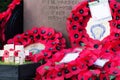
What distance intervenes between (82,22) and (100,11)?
23 cm

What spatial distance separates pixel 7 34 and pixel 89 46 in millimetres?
1073

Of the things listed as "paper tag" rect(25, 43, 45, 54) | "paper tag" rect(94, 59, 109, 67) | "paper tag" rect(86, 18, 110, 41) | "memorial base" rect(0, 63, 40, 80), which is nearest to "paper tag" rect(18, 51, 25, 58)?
"memorial base" rect(0, 63, 40, 80)

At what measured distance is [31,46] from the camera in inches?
173

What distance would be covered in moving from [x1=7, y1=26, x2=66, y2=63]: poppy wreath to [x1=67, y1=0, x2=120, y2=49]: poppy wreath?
17cm

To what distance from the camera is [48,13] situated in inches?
181

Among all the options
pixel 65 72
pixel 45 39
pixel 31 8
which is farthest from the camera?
pixel 31 8

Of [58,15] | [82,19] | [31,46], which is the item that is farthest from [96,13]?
[31,46]

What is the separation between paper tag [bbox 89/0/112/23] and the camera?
414cm

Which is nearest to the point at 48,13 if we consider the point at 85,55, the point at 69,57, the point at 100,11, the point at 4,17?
the point at 4,17

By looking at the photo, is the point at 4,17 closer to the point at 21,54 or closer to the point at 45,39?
the point at 45,39

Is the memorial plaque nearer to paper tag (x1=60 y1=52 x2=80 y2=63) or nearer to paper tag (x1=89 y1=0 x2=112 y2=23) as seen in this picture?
paper tag (x1=89 y1=0 x2=112 y2=23)

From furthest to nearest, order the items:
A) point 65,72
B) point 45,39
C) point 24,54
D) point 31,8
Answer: point 31,8
point 45,39
point 24,54
point 65,72

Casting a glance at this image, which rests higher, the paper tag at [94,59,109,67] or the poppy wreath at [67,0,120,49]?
the poppy wreath at [67,0,120,49]

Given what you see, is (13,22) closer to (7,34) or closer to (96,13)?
(7,34)
